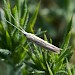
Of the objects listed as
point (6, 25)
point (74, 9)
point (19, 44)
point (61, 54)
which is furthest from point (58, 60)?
point (74, 9)

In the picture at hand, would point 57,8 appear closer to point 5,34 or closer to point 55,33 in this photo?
point 55,33

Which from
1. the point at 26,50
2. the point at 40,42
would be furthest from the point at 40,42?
the point at 26,50

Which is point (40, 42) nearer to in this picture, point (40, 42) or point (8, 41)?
point (40, 42)

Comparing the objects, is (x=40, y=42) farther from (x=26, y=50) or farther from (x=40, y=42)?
(x=26, y=50)

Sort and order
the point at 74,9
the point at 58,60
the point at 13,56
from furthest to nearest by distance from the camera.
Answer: the point at 74,9 < the point at 13,56 < the point at 58,60

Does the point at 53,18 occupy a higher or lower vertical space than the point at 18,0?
higher

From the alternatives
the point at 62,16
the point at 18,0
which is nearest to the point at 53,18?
the point at 62,16

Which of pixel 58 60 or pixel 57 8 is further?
pixel 57 8

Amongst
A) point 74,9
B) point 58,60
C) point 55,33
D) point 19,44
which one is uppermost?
point 74,9

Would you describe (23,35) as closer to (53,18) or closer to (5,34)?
(5,34)

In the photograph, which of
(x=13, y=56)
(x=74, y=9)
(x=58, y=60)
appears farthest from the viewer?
(x=74, y=9)
